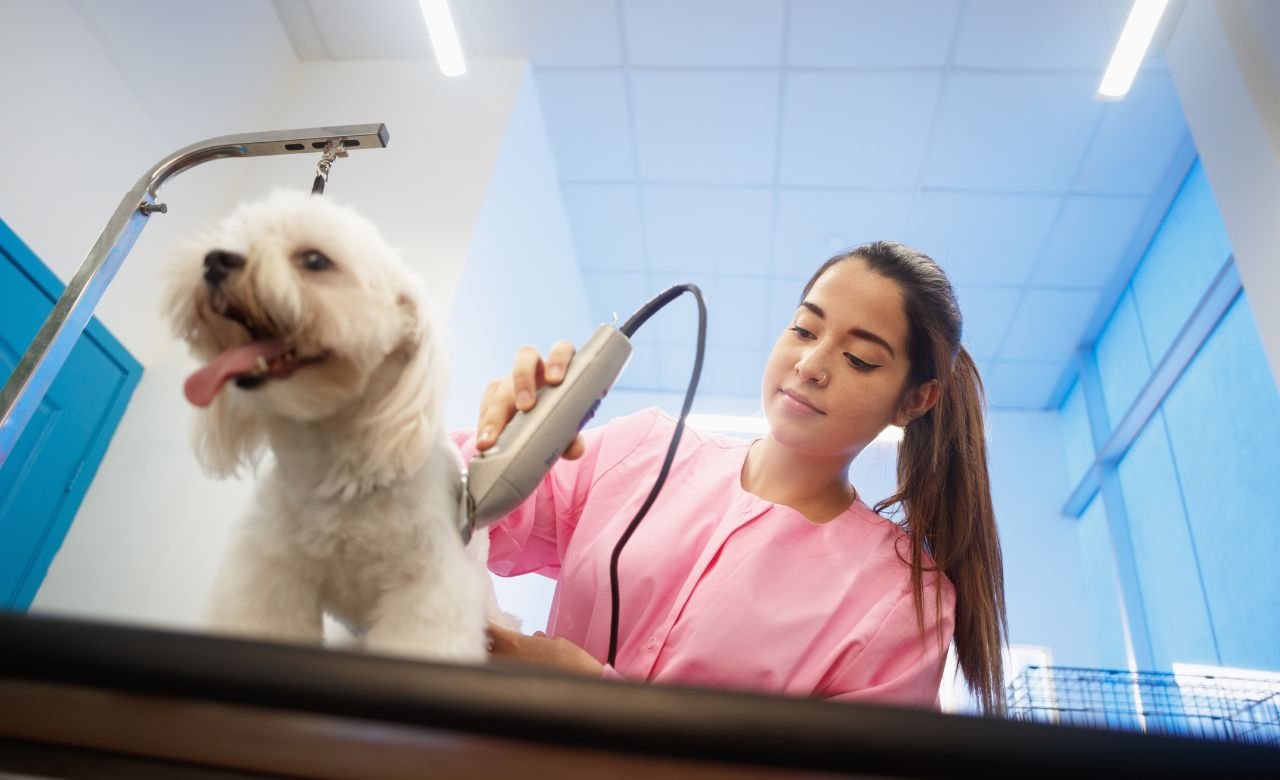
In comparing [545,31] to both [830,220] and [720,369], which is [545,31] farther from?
[720,369]

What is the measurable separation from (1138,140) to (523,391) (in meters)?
3.18

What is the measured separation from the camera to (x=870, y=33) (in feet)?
8.56

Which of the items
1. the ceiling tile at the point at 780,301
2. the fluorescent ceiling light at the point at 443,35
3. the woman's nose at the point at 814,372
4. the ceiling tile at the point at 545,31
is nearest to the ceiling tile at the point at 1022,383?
the ceiling tile at the point at 780,301

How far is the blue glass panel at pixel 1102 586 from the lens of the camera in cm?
348

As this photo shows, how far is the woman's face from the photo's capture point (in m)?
1.06

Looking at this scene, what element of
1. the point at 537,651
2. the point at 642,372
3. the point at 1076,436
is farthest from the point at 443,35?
the point at 1076,436

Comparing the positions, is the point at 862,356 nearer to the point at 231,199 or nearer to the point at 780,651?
the point at 780,651

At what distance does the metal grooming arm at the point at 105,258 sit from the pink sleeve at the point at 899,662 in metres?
0.86

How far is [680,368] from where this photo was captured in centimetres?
461

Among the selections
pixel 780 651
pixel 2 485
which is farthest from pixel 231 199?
pixel 780 651

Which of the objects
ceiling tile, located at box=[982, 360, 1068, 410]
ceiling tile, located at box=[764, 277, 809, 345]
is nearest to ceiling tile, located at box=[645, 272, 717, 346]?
ceiling tile, located at box=[764, 277, 809, 345]

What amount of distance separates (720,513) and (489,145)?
200cm

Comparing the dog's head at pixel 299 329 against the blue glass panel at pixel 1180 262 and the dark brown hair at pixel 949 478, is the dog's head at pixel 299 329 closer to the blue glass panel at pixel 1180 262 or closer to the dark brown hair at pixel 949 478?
the dark brown hair at pixel 949 478

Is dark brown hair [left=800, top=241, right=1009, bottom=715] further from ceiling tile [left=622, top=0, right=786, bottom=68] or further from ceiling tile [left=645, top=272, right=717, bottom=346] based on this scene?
ceiling tile [left=645, top=272, right=717, bottom=346]
